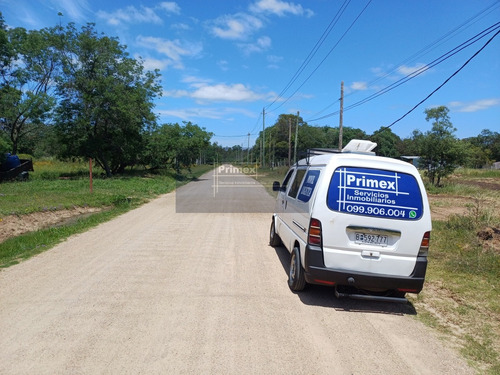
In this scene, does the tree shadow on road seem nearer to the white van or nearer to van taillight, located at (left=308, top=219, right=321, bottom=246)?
the white van

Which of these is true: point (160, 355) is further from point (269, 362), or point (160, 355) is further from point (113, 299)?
point (113, 299)

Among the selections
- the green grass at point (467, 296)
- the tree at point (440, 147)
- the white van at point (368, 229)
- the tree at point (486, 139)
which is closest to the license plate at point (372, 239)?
the white van at point (368, 229)

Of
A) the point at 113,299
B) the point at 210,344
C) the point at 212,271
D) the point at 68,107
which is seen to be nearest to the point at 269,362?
the point at 210,344

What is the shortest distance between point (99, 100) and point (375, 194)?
2931cm

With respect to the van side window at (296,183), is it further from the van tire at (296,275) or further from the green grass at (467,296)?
the green grass at (467,296)

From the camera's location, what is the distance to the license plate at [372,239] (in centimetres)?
455

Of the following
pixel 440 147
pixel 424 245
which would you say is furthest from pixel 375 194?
pixel 440 147

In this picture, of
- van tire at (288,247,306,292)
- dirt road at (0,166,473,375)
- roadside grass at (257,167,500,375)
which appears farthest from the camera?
van tire at (288,247,306,292)

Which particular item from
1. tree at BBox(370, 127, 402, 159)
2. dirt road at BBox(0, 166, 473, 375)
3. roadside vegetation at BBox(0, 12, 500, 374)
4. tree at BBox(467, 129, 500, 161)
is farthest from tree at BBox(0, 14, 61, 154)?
A: tree at BBox(467, 129, 500, 161)

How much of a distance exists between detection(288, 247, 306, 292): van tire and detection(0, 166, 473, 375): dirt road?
130 mm

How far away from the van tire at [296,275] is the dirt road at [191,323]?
13 cm

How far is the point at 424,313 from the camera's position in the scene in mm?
4703

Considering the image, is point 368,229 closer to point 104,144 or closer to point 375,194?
point 375,194

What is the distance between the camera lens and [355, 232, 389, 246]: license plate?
4.55 m
